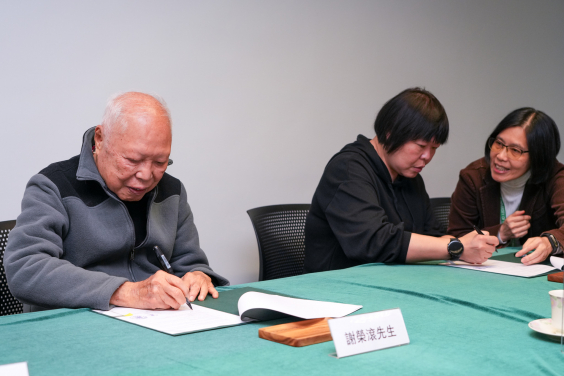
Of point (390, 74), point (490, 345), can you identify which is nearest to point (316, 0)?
point (390, 74)

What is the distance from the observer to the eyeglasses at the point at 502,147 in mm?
2568

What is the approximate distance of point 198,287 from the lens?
1529mm

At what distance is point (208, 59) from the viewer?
9.74 ft

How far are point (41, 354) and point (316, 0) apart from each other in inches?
113

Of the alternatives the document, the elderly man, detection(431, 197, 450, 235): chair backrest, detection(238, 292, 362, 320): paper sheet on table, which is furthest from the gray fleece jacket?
detection(431, 197, 450, 235): chair backrest

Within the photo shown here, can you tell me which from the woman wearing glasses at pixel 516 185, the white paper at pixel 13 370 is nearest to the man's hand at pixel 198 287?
the white paper at pixel 13 370

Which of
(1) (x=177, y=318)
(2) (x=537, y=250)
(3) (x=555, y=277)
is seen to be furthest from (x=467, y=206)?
(1) (x=177, y=318)

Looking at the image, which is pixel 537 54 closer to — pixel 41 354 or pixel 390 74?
pixel 390 74

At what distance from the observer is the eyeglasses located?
2568 mm

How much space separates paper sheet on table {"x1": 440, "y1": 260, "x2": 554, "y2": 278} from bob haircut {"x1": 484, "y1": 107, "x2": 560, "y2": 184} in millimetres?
634

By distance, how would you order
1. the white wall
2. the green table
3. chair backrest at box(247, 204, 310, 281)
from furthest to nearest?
the white wall < chair backrest at box(247, 204, 310, 281) < the green table

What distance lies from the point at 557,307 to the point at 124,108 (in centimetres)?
120

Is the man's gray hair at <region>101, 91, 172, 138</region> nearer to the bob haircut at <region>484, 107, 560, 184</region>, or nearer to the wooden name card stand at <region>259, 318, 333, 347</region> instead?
the wooden name card stand at <region>259, 318, 333, 347</region>

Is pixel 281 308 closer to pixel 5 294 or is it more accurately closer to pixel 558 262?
pixel 5 294
